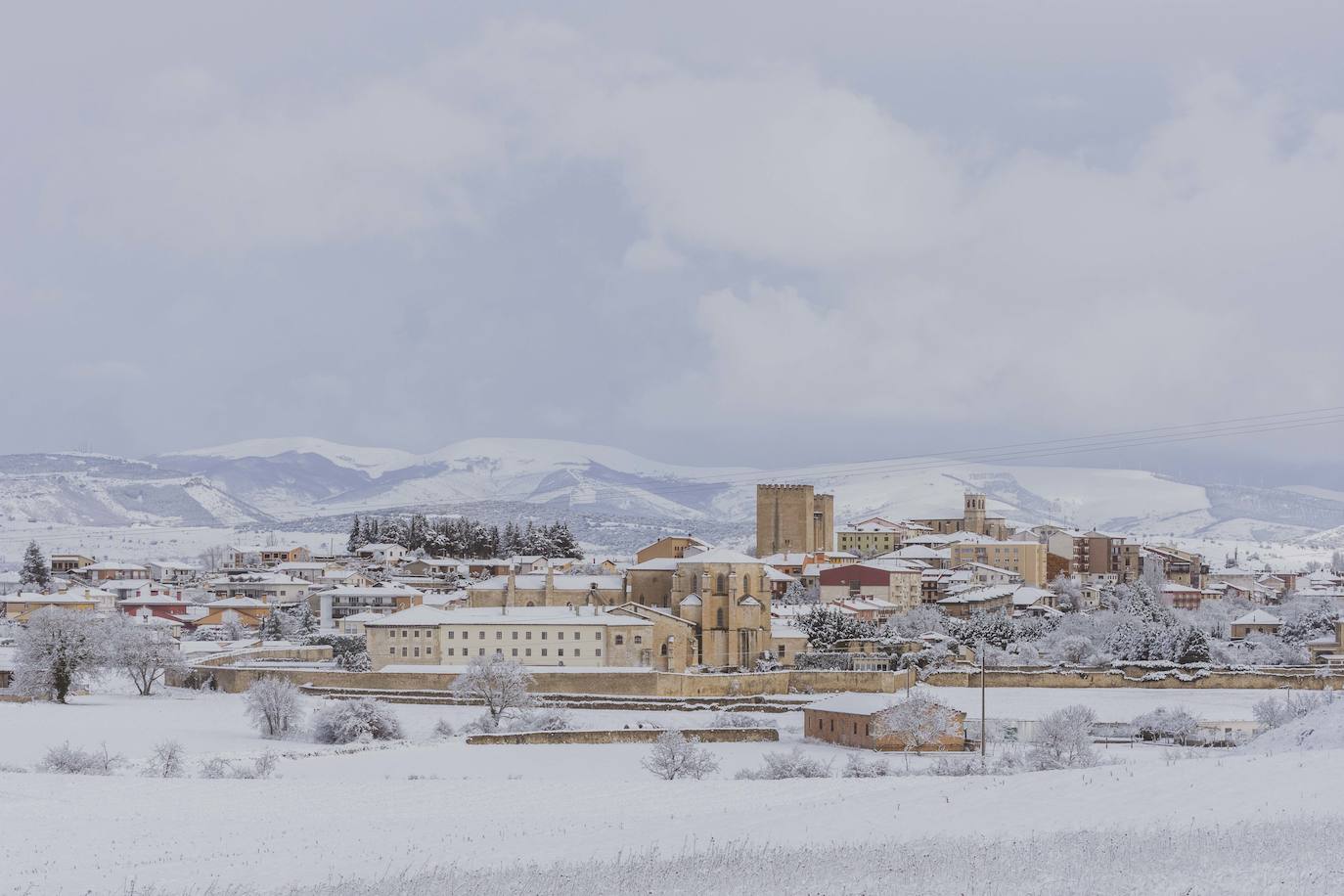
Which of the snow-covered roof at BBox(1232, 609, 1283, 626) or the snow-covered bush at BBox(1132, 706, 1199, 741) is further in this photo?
the snow-covered roof at BBox(1232, 609, 1283, 626)

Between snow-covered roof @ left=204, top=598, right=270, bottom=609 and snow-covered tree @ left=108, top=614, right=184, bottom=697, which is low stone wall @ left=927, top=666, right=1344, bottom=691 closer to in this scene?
snow-covered tree @ left=108, top=614, right=184, bottom=697

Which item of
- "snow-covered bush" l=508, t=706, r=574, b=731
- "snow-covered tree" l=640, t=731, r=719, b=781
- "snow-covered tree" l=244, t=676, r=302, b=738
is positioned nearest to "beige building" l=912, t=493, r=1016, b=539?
"snow-covered bush" l=508, t=706, r=574, b=731

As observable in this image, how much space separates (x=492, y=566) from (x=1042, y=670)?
60722 millimetres

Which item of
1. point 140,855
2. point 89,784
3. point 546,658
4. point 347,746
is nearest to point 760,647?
point 546,658

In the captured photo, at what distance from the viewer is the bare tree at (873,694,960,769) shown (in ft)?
148

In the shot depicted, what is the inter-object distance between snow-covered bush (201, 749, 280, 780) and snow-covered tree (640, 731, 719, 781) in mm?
9992

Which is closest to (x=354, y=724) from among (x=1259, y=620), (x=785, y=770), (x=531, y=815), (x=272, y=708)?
(x=272, y=708)

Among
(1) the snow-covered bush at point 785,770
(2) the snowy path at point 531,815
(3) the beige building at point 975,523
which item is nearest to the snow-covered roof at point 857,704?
(1) the snow-covered bush at point 785,770

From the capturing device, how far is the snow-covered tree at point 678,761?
37656 mm

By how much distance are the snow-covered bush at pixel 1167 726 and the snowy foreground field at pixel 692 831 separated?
644 inches

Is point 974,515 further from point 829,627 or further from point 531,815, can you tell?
point 531,815

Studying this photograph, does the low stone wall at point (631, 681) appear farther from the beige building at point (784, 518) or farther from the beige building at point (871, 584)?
the beige building at point (784, 518)

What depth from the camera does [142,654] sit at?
64.2 meters

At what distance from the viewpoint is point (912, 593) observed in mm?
100812
